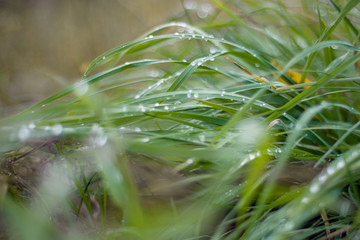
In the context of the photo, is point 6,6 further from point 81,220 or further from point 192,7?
point 81,220

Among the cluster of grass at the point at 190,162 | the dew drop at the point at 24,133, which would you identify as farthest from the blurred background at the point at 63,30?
the dew drop at the point at 24,133

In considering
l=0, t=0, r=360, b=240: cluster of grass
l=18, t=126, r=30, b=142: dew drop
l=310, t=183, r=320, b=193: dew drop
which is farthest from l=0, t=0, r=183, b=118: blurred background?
l=310, t=183, r=320, b=193: dew drop

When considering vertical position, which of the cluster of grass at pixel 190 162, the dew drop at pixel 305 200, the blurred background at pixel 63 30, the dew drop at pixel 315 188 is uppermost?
Result: the blurred background at pixel 63 30

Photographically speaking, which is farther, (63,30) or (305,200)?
(63,30)

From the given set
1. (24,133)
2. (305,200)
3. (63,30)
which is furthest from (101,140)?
(63,30)

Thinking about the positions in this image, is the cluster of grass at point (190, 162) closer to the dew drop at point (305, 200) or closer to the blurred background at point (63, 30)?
the dew drop at point (305, 200)

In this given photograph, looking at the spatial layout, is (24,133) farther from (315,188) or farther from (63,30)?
(63,30)

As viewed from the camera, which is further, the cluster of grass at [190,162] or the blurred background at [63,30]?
the blurred background at [63,30]

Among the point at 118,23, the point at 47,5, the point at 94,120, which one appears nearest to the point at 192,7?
the point at 94,120
